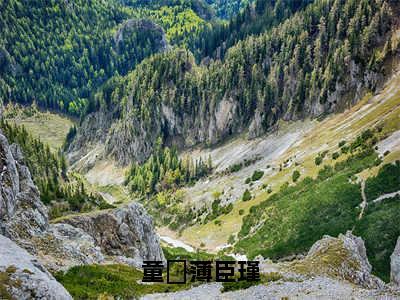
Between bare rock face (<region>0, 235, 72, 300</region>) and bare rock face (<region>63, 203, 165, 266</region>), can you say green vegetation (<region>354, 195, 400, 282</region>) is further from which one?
bare rock face (<region>0, 235, 72, 300</region>)

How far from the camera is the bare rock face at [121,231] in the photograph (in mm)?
58781

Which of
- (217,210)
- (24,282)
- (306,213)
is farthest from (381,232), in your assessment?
(217,210)

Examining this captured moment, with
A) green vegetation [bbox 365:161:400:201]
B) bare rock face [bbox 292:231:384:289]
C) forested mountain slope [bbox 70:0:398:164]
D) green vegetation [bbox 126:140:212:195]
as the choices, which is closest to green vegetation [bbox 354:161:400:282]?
green vegetation [bbox 365:161:400:201]

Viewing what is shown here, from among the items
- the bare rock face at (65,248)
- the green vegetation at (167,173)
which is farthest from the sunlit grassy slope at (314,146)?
the bare rock face at (65,248)

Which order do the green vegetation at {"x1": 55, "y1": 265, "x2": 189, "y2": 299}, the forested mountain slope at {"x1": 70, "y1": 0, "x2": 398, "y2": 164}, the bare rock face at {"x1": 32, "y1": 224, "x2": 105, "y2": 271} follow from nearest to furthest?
1. the green vegetation at {"x1": 55, "y1": 265, "x2": 189, "y2": 299}
2. the bare rock face at {"x1": 32, "y1": 224, "x2": 105, "y2": 271}
3. the forested mountain slope at {"x1": 70, "y1": 0, "x2": 398, "y2": 164}

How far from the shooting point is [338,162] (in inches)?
4331

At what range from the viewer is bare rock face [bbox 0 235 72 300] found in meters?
25.6

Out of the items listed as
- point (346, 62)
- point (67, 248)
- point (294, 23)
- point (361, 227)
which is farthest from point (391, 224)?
point (294, 23)

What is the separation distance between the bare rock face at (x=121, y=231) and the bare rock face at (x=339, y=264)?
20.0 metres

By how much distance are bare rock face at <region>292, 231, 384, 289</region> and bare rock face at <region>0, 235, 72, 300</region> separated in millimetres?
25171

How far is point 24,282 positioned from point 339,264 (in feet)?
103

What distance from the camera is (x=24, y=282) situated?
1034 inches

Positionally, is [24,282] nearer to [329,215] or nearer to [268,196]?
[329,215]

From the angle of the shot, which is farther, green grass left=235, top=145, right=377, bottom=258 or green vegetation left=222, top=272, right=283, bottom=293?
green grass left=235, top=145, right=377, bottom=258
